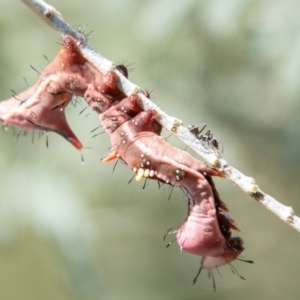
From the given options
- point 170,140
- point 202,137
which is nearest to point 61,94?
point 202,137

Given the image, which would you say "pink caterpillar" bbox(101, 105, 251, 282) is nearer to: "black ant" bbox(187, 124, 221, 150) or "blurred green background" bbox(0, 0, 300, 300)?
"black ant" bbox(187, 124, 221, 150)

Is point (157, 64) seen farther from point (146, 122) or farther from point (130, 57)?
point (146, 122)

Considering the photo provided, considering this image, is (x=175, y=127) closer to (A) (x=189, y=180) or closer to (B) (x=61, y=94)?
(A) (x=189, y=180)

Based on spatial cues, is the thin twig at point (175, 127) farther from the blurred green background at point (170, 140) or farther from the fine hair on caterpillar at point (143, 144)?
the blurred green background at point (170, 140)

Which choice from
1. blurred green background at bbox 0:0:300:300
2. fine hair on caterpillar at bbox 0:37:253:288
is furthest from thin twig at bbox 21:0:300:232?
blurred green background at bbox 0:0:300:300

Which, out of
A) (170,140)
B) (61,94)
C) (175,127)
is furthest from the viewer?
(170,140)
